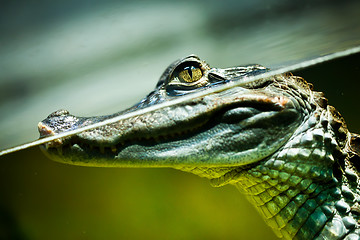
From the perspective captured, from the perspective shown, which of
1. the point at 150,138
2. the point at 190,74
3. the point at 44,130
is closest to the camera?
the point at 44,130

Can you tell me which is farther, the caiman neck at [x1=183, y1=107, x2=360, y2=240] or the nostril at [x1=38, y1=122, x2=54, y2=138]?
the caiman neck at [x1=183, y1=107, x2=360, y2=240]

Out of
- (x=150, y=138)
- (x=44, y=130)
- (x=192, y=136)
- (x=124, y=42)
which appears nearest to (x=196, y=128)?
(x=192, y=136)

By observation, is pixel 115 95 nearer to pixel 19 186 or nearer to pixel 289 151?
pixel 289 151

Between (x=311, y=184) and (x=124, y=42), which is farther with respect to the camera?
(x=311, y=184)

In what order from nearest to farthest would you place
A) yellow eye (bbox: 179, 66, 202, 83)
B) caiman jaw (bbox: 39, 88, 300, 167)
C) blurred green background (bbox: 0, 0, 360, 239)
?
blurred green background (bbox: 0, 0, 360, 239) < caiman jaw (bbox: 39, 88, 300, 167) < yellow eye (bbox: 179, 66, 202, 83)

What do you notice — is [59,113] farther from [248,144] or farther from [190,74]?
[248,144]

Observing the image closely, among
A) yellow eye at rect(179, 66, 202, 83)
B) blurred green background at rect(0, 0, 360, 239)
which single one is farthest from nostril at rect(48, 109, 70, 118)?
yellow eye at rect(179, 66, 202, 83)

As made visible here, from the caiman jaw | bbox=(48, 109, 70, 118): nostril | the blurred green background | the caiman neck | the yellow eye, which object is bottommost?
the caiman neck

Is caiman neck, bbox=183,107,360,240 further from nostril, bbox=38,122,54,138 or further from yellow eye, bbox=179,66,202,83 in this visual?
nostril, bbox=38,122,54,138

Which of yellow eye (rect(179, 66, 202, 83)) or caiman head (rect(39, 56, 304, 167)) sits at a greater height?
yellow eye (rect(179, 66, 202, 83))
